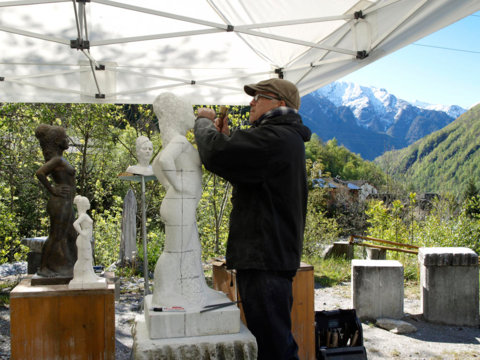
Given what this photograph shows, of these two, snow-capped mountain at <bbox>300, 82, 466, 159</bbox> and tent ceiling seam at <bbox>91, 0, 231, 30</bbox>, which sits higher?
snow-capped mountain at <bbox>300, 82, 466, 159</bbox>

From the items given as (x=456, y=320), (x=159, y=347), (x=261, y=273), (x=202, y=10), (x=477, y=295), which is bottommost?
(x=456, y=320)

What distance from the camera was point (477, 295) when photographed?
209 inches

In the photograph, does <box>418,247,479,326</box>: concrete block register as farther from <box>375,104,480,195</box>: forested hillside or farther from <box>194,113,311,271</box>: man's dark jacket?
<box>375,104,480,195</box>: forested hillside

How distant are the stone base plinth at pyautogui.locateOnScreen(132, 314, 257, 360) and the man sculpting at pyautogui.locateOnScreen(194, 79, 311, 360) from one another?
Result: 101 mm

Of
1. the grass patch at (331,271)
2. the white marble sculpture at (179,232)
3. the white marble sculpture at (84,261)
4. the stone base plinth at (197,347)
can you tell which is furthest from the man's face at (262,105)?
the grass patch at (331,271)

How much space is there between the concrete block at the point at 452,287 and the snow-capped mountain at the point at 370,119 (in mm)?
115054

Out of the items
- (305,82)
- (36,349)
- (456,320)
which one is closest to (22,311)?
(36,349)

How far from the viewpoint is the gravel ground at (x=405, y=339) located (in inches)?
174

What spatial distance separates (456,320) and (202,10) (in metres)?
4.77

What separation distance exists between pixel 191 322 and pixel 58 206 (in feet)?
8.82

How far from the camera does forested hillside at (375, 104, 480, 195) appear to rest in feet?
127

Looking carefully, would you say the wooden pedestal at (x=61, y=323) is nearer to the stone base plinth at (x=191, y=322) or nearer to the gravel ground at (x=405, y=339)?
the gravel ground at (x=405, y=339)

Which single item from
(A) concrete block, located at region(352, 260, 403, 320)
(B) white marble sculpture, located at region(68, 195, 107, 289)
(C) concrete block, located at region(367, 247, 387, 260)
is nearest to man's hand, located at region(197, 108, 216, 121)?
(B) white marble sculpture, located at region(68, 195, 107, 289)

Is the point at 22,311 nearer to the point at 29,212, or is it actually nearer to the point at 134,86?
the point at 134,86
